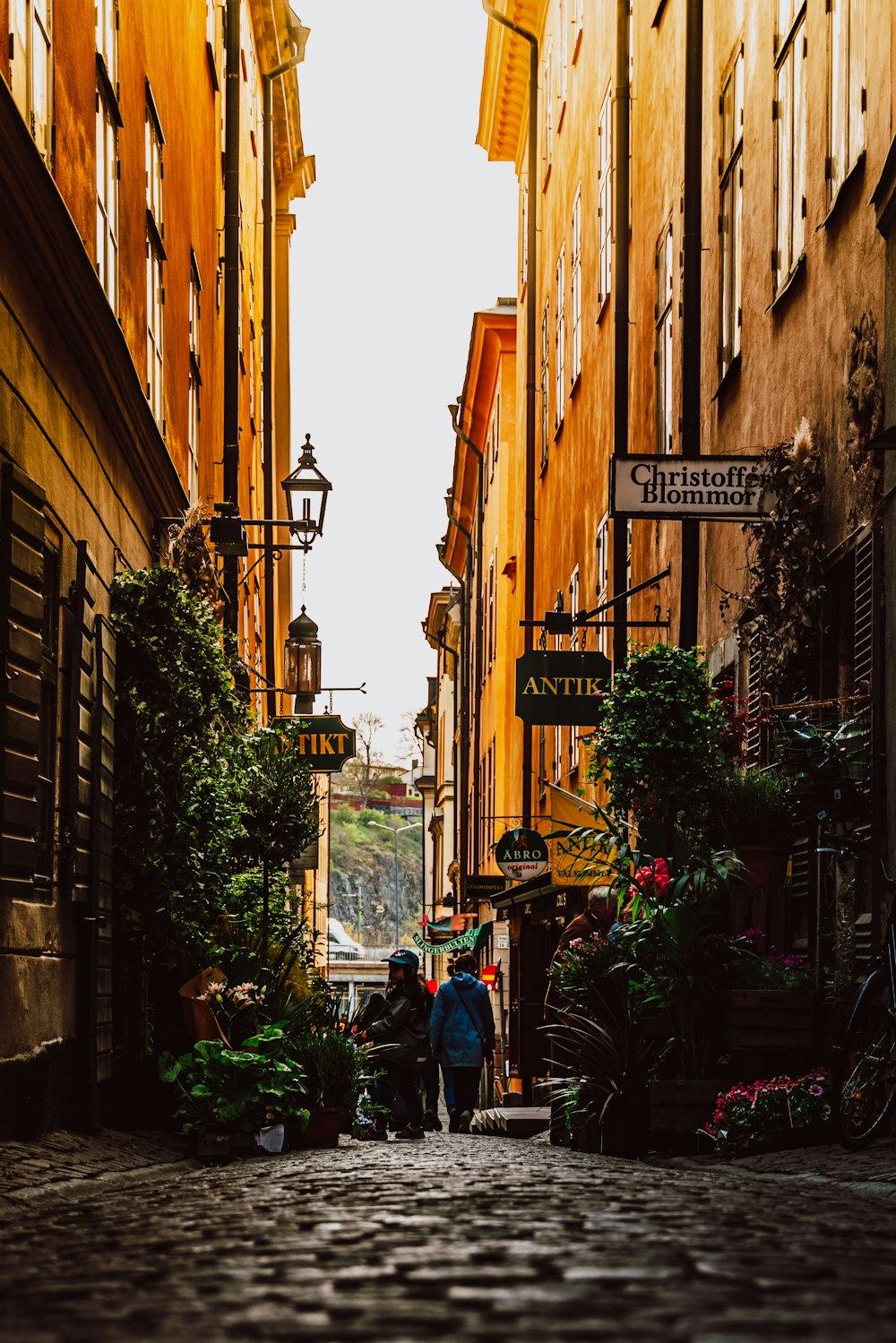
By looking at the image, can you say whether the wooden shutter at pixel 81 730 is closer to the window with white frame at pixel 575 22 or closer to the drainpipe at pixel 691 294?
the drainpipe at pixel 691 294

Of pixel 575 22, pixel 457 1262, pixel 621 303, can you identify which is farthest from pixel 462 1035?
pixel 575 22

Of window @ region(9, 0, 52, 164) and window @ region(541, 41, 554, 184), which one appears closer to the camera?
window @ region(9, 0, 52, 164)

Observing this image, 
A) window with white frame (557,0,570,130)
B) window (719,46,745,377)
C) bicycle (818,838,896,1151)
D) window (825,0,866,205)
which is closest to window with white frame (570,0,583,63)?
window with white frame (557,0,570,130)

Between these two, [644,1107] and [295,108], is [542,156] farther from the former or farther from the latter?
[644,1107]

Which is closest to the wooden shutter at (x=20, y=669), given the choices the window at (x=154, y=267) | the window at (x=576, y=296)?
the window at (x=154, y=267)

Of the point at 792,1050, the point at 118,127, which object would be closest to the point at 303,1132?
the point at 792,1050

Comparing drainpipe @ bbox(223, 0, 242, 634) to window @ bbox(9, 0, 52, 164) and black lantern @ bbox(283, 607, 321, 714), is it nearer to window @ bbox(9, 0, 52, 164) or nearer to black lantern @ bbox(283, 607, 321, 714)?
black lantern @ bbox(283, 607, 321, 714)

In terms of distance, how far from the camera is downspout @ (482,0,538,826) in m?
27.5

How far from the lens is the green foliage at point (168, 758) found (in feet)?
40.3

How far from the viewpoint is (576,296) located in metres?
26.6

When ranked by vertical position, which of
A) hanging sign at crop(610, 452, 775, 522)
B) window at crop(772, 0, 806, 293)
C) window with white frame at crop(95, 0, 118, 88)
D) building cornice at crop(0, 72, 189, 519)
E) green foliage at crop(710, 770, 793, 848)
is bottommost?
green foliage at crop(710, 770, 793, 848)

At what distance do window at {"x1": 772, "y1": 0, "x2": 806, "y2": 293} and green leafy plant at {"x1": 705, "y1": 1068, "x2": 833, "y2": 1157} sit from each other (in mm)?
5127

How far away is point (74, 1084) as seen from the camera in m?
10.4

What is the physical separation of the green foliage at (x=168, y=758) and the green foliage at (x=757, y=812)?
323 cm
